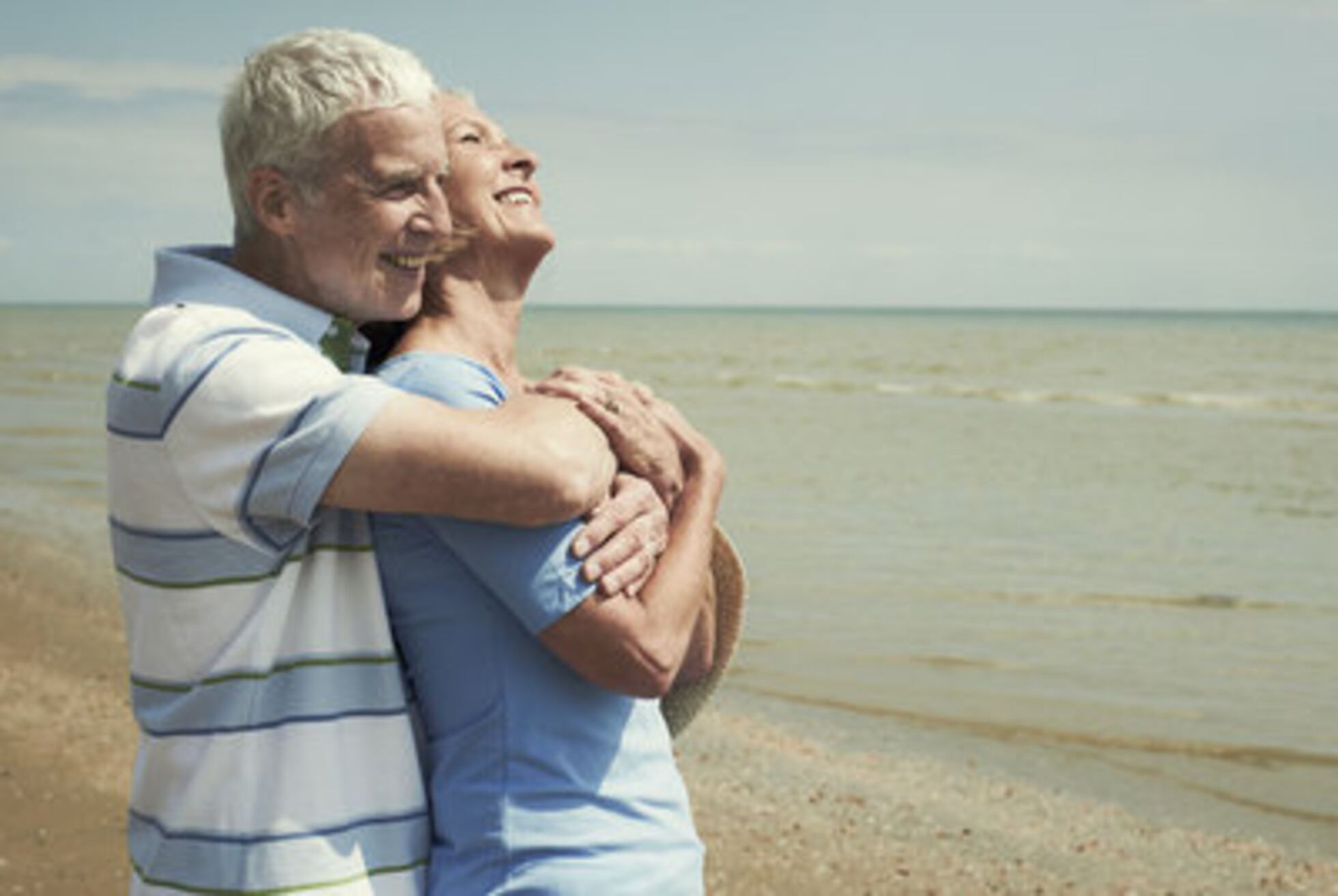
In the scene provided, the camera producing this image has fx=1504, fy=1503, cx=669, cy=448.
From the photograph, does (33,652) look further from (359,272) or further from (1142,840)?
(359,272)

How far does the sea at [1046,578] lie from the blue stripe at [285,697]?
18.2 ft

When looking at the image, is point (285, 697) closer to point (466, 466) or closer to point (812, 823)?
point (466, 466)

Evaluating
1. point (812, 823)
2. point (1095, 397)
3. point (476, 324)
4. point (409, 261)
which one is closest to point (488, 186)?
point (476, 324)

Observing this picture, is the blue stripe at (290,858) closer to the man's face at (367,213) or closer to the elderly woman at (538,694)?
the elderly woman at (538,694)

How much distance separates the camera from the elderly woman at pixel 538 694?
6.62 feet

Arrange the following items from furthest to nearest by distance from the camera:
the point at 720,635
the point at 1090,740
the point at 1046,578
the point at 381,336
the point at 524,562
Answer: the point at 1046,578, the point at 1090,740, the point at 720,635, the point at 381,336, the point at 524,562

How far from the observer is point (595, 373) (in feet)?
7.75

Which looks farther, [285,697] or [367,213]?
[367,213]

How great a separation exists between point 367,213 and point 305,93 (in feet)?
0.59

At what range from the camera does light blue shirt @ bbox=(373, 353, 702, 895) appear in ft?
6.57

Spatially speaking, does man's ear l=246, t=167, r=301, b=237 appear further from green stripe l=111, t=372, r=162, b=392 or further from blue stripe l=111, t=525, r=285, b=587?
blue stripe l=111, t=525, r=285, b=587

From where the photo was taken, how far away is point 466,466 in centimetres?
189

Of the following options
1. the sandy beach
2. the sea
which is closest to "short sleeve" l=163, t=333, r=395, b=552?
the sandy beach

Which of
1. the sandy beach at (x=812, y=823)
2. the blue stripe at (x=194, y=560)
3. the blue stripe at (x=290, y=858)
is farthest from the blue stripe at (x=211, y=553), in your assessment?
the sandy beach at (x=812, y=823)
